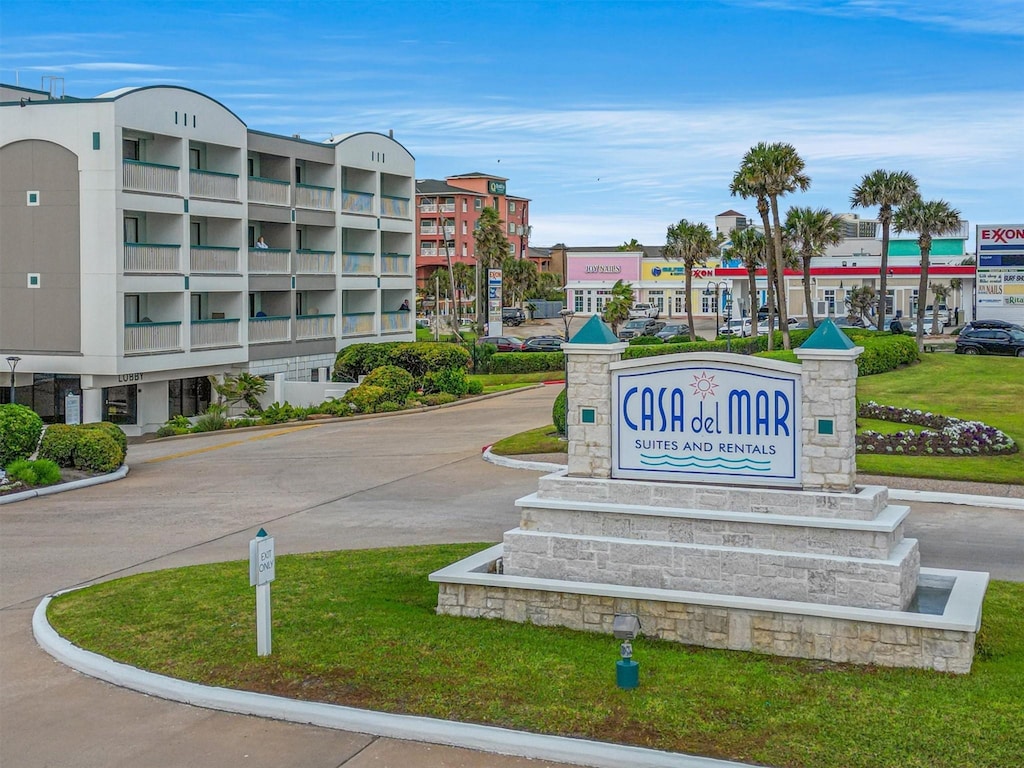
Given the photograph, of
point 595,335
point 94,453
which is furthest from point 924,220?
point 595,335

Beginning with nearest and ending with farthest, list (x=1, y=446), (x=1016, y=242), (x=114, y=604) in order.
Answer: (x=114, y=604) → (x=1, y=446) → (x=1016, y=242)

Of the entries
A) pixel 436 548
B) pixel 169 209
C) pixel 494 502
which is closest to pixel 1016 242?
pixel 169 209

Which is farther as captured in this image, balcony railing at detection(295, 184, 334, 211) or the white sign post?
balcony railing at detection(295, 184, 334, 211)

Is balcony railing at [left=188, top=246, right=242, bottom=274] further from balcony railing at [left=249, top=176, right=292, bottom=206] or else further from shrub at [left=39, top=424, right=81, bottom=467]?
shrub at [left=39, top=424, right=81, bottom=467]

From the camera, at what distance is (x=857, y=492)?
40.3 ft

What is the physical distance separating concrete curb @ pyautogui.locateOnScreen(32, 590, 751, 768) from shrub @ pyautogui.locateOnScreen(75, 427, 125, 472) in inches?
584

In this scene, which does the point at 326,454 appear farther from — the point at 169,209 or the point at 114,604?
the point at 114,604

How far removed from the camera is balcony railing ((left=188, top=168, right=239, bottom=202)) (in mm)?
39344

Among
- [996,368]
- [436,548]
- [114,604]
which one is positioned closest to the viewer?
[114,604]

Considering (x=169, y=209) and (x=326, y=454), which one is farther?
(x=169, y=209)

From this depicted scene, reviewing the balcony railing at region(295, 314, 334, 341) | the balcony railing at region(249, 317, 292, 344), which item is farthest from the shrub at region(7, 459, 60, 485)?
the balcony railing at region(295, 314, 334, 341)

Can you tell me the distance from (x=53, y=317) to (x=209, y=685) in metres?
28.1

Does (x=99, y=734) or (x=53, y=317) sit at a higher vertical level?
(x=53, y=317)

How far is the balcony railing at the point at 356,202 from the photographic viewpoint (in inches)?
1918
